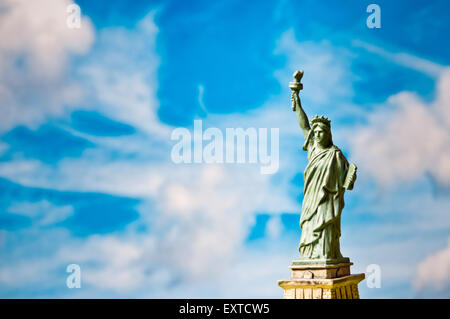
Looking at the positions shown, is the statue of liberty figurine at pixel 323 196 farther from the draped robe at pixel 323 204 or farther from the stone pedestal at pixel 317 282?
the stone pedestal at pixel 317 282

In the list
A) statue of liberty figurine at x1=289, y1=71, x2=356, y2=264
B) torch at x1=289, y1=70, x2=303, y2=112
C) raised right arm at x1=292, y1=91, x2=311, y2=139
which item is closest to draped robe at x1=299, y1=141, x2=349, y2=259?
statue of liberty figurine at x1=289, y1=71, x2=356, y2=264

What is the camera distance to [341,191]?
11.9 m

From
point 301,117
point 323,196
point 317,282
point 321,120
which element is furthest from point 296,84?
point 317,282

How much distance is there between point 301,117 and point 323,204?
252cm

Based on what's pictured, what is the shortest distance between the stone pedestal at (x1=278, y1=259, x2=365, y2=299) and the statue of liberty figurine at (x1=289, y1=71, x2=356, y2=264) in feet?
0.42

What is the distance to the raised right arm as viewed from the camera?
12.9 metres

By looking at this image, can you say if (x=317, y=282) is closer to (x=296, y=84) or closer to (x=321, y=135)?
(x=321, y=135)

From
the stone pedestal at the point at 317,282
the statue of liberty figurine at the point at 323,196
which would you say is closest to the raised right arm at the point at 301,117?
the statue of liberty figurine at the point at 323,196
